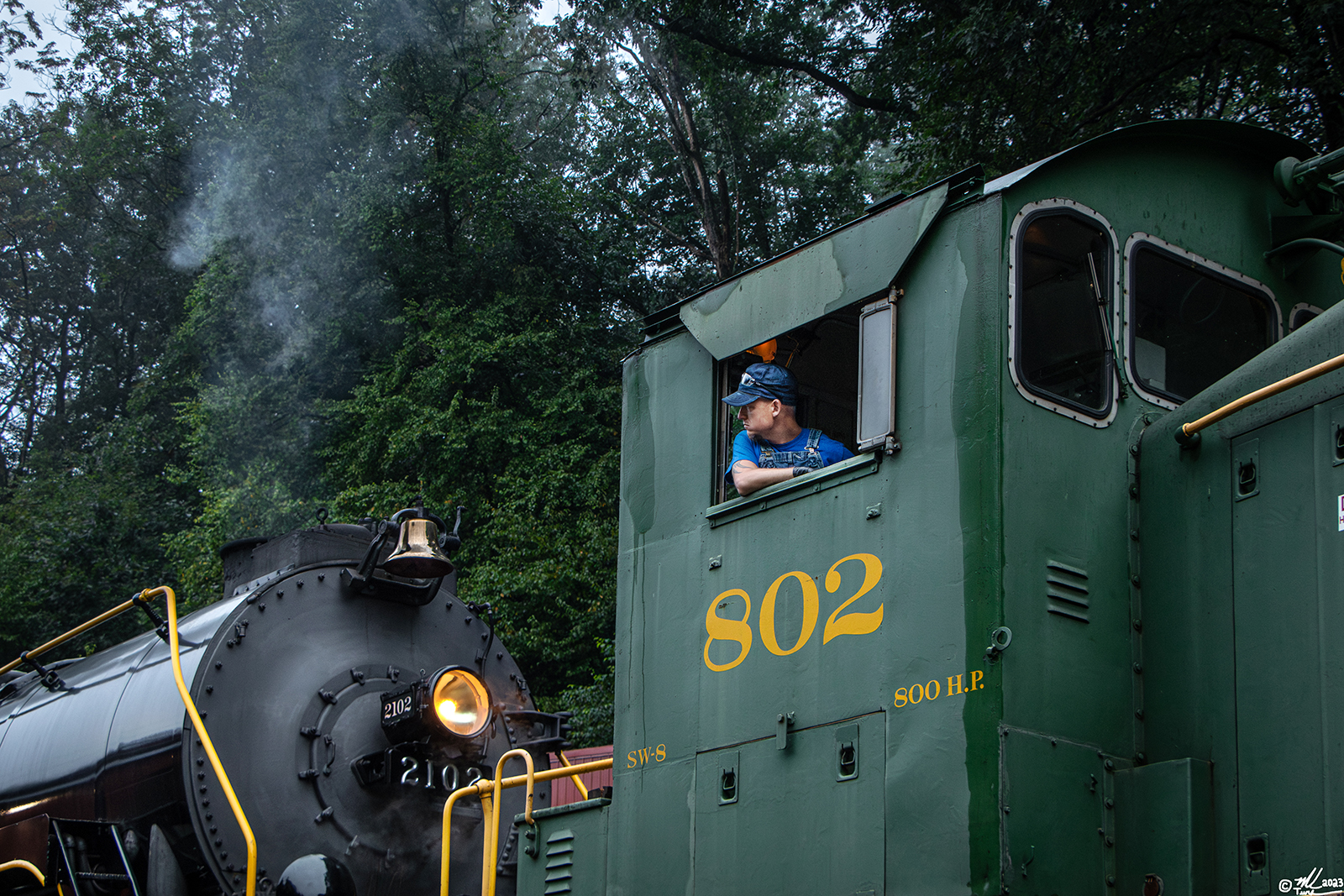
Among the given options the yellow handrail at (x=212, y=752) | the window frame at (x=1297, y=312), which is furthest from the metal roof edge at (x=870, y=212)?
the yellow handrail at (x=212, y=752)

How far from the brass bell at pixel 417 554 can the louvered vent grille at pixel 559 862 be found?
1.84 meters

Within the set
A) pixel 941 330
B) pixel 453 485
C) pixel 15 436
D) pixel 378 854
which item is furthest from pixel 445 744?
pixel 15 436

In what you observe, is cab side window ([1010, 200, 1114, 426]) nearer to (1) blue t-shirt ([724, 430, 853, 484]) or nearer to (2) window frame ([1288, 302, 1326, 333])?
(1) blue t-shirt ([724, 430, 853, 484])

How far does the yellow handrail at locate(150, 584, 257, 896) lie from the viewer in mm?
5383

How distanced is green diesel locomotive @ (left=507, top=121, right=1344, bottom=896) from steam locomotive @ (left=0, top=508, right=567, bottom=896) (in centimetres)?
189

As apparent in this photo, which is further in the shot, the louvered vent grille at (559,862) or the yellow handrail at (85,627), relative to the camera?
→ the yellow handrail at (85,627)

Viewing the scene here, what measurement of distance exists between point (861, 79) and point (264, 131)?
1305 centimetres

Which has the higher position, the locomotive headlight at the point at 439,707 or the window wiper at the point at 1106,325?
the window wiper at the point at 1106,325

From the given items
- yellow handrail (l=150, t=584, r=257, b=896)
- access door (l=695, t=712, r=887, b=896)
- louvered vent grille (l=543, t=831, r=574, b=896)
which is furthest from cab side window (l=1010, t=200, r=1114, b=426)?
yellow handrail (l=150, t=584, r=257, b=896)

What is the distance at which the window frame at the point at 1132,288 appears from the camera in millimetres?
4238

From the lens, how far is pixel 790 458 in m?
4.69

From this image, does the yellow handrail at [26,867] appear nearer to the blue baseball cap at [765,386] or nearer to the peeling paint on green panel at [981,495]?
the blue baseball cap at [765,386]

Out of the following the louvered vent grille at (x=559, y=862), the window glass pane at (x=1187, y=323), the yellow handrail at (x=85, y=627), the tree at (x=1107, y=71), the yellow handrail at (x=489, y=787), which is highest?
the tree at (x=1107, y=71)

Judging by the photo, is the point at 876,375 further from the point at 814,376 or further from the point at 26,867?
the point at 26,867
